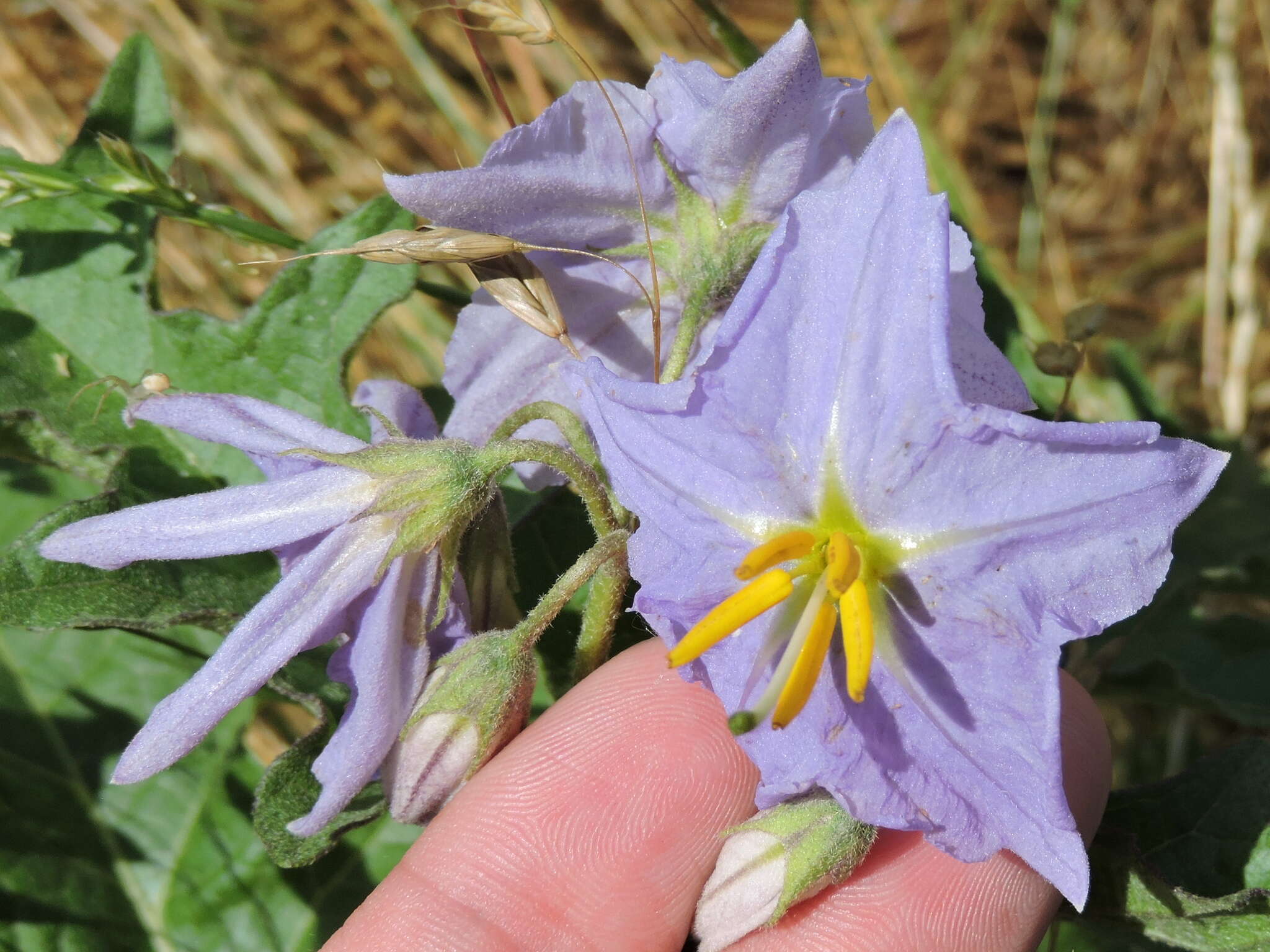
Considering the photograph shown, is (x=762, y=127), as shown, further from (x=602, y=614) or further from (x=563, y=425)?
(x=602, y=614)

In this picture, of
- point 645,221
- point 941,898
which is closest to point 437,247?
point 645,221

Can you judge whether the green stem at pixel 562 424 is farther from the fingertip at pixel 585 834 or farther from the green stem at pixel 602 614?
the fingertip at pixel 585 834

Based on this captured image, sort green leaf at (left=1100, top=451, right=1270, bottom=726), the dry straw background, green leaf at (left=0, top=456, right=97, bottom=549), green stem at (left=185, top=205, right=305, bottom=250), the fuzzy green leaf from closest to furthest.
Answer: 1. the fuzzy green leaf
2. green stem at (left=185, top=205, right=305, bottom=250)
3. green leaf at (left=1100, top=451, right=1270, bottom=726)
4. green leaf at (left=0, top=456, right=97, bottom=549)
5. the dry straw background

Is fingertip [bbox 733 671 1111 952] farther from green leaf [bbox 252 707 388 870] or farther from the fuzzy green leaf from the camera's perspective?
the fuzzy green leaf

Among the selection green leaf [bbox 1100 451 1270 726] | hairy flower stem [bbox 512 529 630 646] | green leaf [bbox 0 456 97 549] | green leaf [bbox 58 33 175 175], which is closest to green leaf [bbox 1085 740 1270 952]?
green leaf [bbox 1100 451 1270 726]

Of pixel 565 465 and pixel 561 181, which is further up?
pixel 561 181

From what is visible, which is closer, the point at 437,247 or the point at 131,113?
the point at 437,247
